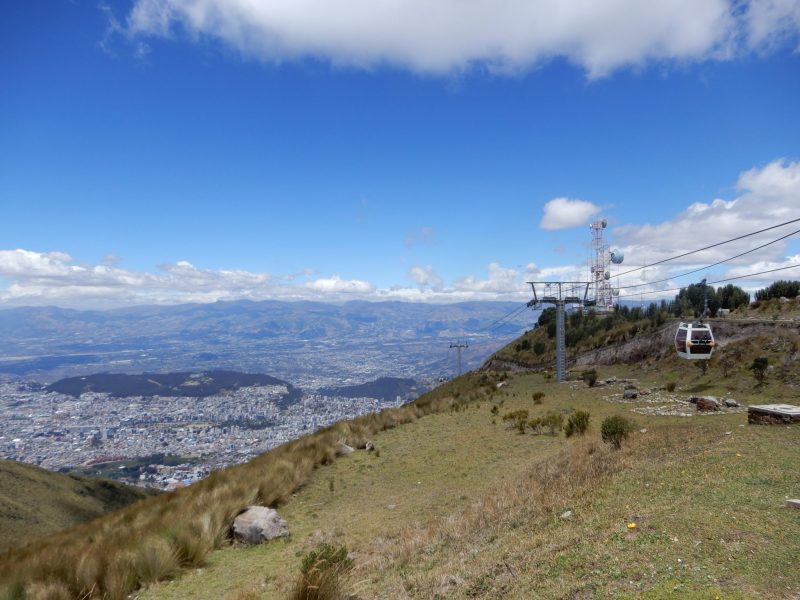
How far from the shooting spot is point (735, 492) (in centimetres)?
684

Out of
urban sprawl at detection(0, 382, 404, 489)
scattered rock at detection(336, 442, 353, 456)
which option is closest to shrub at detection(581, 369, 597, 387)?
scattered rock at detection(336, 442, 353, 456)

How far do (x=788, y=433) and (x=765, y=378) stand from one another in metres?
13.3

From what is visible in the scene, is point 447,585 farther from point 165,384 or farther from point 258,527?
point 165,384

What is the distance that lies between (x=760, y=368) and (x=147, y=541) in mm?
25909

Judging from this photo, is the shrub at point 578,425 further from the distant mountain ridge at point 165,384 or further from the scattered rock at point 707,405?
the distant mountain ridge at point 165,384

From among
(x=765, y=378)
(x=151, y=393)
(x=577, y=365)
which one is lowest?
(x=151, y=393)

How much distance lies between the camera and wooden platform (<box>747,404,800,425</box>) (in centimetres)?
1188

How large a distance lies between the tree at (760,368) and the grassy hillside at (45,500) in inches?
1412

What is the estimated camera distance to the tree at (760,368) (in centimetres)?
2138

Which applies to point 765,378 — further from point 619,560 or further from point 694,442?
point 619,560

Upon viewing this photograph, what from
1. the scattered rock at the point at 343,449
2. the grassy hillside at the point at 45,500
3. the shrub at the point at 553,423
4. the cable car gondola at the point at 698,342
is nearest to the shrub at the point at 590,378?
the cable car gondola at the point at 698,342

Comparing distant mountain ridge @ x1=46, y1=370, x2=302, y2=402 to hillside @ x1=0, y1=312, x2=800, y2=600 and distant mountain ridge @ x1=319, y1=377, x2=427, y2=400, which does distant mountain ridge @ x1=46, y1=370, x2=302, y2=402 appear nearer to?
distant mountain ridge @ x1=319, y1=377, x2=427, y2=400

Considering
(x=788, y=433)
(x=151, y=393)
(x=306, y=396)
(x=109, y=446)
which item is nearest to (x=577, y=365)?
(x=788, y=433)

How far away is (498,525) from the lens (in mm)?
7484
